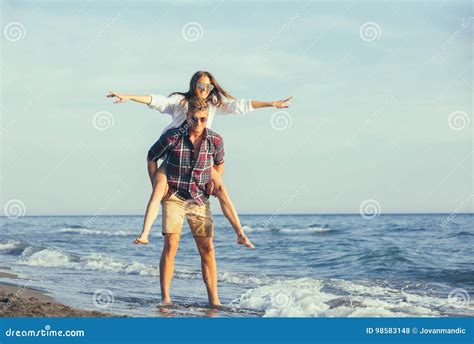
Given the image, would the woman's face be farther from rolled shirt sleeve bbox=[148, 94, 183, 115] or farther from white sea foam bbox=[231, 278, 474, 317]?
white sea foam bbox=[231, 278, 474, 317]

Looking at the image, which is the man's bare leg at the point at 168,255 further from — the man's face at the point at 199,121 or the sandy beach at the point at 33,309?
the man's face at the point at 199,121

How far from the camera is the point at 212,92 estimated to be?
6371 mm

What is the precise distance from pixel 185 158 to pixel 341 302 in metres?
3.54

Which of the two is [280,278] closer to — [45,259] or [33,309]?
[45,259]

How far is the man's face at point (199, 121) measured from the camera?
625 centimetres

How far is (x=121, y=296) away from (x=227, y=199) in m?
2.63

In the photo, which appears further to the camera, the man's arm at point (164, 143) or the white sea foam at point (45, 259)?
the white sea foam at point (45, 259)

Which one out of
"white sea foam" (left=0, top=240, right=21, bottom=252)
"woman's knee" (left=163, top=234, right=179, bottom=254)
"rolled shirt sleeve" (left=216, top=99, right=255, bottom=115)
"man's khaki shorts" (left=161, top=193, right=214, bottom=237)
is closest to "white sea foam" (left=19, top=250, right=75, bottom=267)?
"white sea foam" (left=0, top=240, right=21, bottom=252)

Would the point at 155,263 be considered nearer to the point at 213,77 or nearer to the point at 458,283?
the point at 458,283

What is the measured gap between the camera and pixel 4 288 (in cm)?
885

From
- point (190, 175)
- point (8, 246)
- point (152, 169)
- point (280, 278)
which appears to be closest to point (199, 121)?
point (190, 175)

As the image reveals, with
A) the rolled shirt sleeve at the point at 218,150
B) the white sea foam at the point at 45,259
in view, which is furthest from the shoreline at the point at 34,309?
the white sea foam at the point at 45,259

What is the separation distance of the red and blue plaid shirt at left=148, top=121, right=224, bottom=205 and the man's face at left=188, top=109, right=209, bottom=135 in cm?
6

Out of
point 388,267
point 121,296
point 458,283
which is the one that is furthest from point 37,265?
point 458,283
